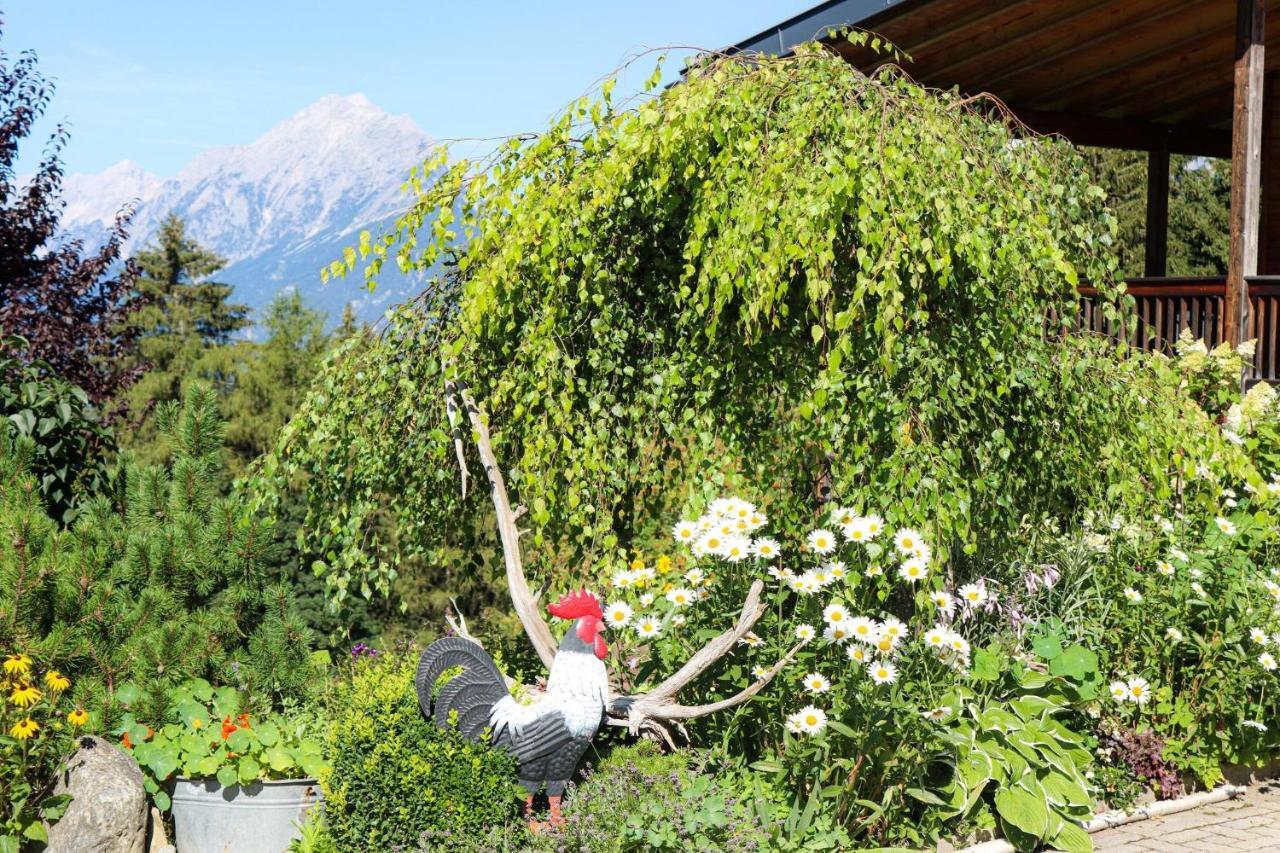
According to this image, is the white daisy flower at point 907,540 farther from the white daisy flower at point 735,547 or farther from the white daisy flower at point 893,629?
the white daisy flower at point 735,547

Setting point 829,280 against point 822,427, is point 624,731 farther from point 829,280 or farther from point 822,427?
point 829,280

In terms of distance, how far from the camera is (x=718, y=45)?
4902 mm

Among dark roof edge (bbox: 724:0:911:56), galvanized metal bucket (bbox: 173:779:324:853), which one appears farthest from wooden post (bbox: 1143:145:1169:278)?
galvanized metal bucket (bbox: 173:779:324:853)

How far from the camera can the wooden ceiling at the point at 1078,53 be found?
786 cm

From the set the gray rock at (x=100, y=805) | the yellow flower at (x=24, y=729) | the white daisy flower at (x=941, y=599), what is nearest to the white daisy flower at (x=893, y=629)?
the white daisy flower at (x=941, y=599)

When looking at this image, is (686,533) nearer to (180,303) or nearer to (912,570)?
(912,570)

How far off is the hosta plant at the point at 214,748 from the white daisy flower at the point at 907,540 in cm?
212

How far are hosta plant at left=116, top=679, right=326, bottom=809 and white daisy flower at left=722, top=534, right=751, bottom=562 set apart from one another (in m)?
1.59

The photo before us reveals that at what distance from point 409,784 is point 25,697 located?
139 centimetres

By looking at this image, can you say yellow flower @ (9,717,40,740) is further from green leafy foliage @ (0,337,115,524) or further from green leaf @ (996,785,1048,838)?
green leaf @ (996,785,1048,838)

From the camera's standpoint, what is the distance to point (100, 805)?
4.07 meters

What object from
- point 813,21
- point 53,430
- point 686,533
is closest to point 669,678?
point 686,533

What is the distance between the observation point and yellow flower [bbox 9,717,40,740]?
399 centimetres

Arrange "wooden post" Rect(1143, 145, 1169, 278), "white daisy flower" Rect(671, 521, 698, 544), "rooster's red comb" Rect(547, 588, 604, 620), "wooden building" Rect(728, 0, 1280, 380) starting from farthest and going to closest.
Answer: "wooden post" Rect(1143, 145, 1169, 278)
"wooden building" Rect(728, 0, 1280, 380)
"white daisy flower" Rect(671, 521, 698, 544)
"rooster's red comb" Rect(547, 588, 604, 620)
